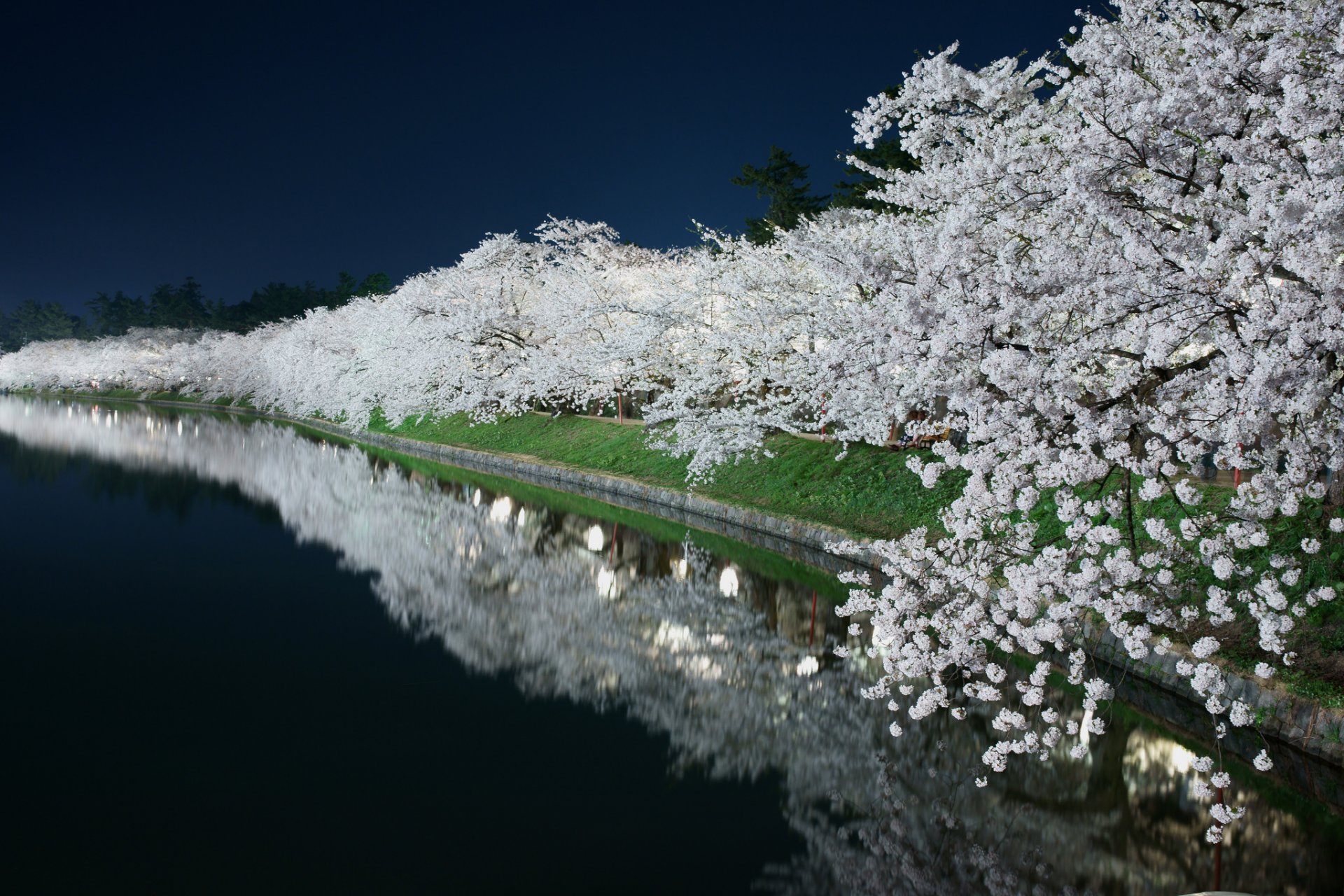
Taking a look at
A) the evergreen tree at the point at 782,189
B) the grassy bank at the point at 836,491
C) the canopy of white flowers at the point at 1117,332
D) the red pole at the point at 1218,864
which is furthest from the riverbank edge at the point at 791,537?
the evergreen tree at the point at 782,189

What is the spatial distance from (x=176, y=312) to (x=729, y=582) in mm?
121655

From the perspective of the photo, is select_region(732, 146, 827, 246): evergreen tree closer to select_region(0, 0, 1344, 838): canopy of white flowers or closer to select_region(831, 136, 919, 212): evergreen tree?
select_region(831, 136, 919, 212): evergreen tree

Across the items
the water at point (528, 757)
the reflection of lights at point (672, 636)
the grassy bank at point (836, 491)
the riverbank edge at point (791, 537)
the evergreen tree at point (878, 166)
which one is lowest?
the water at point (528, 757)

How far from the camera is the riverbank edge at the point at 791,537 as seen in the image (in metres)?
7.32

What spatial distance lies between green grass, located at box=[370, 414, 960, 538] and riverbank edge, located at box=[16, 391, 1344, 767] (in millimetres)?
310

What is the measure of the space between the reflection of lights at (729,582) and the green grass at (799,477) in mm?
2449

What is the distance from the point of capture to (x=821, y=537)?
50.1 ft

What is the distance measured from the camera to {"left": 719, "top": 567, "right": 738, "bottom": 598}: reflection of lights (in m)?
12.5

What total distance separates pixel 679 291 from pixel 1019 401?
17.0 meters

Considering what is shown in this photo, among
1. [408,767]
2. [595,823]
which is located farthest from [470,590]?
[595,823]

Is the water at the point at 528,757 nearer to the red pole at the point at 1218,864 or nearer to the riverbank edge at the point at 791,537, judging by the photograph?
the red pole at the point at 1218,864

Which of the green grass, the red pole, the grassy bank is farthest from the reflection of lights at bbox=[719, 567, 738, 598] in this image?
the red pole

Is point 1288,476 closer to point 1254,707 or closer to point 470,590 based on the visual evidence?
point 1254,707

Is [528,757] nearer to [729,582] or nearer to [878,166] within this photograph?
A: [729,582]
